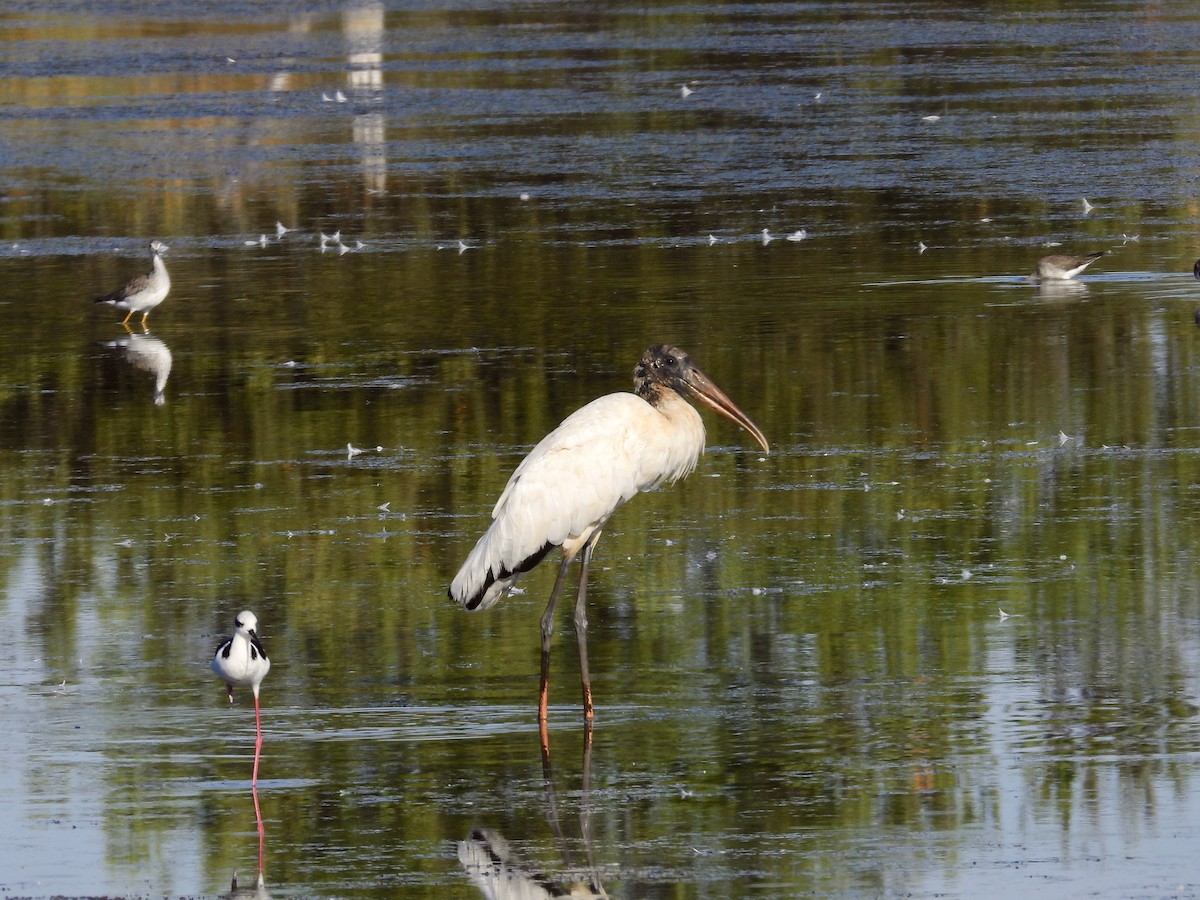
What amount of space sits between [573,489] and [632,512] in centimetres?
282

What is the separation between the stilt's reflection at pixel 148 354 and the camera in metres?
15.1

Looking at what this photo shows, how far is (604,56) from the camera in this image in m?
34.7

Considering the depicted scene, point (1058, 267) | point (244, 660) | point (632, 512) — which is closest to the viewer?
point (244, 660)

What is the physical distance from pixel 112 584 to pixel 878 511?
3.37m

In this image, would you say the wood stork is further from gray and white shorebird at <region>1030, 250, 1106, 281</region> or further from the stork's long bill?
gray and white shorebird at <region>1030, 250, 1106, 281</region>

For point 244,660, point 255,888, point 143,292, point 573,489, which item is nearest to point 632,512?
point 573,489

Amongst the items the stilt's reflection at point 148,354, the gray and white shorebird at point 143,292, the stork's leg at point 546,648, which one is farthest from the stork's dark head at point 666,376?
the gray and white shorebird at point 143,292

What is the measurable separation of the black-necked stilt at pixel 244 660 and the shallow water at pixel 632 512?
229 millimetres

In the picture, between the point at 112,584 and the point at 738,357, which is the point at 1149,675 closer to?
the point at 112,584

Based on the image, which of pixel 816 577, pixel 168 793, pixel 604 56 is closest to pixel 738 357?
pixel 816 577

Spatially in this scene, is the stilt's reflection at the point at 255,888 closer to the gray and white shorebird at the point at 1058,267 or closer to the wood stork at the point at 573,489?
the wood stork at the point at 573,489

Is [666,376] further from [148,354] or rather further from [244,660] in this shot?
[148,354]

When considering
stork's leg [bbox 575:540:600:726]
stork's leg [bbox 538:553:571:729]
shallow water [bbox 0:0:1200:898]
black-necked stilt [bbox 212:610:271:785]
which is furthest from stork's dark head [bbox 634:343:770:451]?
black-necked stilt [bbox 212:610:271:785]

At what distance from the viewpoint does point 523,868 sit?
265 inches
